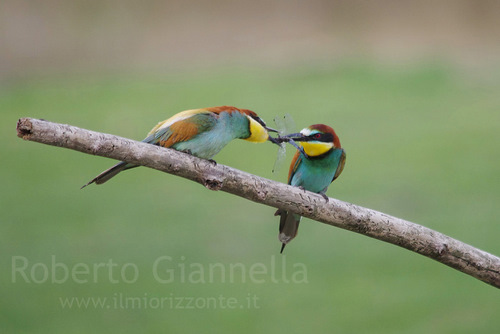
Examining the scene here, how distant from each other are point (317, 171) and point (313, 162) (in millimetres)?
42

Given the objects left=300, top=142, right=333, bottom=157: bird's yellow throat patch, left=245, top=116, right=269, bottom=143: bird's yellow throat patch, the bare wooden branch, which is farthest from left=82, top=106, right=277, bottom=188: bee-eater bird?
left=300, top=142, right=333, bottom=157: bird's yellow throat patch

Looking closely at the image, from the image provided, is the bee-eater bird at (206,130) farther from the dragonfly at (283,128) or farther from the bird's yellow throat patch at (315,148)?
the bird's yellow throat patch at (315,148)

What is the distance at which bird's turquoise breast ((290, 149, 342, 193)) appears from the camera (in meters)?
2.23

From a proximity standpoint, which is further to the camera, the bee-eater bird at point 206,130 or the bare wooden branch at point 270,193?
the bee-eater bird at point 206,130

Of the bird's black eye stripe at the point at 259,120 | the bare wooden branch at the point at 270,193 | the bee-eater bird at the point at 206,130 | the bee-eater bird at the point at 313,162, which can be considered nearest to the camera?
the bare wooden branch at the point at 270,193

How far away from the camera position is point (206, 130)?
1.87 metres

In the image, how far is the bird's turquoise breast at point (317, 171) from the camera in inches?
87.9

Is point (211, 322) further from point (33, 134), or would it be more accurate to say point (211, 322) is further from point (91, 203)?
point (33, 134)

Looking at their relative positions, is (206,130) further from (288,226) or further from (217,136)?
(288,226)

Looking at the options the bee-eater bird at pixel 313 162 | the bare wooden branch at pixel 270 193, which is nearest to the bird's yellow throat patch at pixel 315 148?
the bee-eater bird at pixel 313 162

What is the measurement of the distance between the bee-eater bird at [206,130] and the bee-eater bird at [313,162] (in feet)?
0.56

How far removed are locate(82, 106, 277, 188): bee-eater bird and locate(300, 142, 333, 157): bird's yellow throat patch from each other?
263 millimetres

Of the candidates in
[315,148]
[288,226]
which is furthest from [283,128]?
[288,226]

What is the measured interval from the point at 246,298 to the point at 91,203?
46.7 inches
